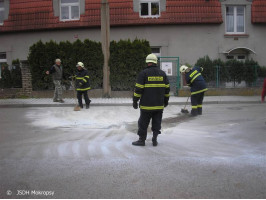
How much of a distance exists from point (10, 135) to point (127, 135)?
271 cm

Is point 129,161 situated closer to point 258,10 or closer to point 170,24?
point 170,24

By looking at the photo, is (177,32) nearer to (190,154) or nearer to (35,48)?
(35,48)

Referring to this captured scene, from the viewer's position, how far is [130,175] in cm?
463

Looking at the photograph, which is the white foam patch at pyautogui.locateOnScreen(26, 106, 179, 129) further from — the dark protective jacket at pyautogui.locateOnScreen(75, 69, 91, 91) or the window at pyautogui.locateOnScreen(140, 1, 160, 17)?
the window at pyautogui.locateOnScreen(140, 1, 160, 17)

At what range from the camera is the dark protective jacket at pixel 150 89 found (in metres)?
6.30

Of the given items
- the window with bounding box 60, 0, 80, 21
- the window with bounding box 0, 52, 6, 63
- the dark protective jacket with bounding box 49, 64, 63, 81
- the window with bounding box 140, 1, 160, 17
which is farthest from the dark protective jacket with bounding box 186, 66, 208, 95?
the window with bounding box 0, 52, 6, 63

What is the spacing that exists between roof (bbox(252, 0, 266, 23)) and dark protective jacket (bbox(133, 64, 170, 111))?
15.1m

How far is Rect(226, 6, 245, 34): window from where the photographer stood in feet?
65.3

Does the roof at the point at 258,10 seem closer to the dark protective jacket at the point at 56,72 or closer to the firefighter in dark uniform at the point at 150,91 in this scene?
the dark protective jacket at the point at 56,72

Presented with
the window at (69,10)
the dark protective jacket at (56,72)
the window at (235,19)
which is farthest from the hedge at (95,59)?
the window at (235,19)

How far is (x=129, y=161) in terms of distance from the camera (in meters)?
5.35

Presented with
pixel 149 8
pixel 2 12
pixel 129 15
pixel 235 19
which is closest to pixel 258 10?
pixel 235 19

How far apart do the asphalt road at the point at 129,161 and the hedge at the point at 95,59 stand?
24.5ft

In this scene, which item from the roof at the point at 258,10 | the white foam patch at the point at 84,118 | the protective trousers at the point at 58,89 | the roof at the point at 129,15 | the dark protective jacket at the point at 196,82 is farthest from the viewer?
the roof at the point at 258,10
